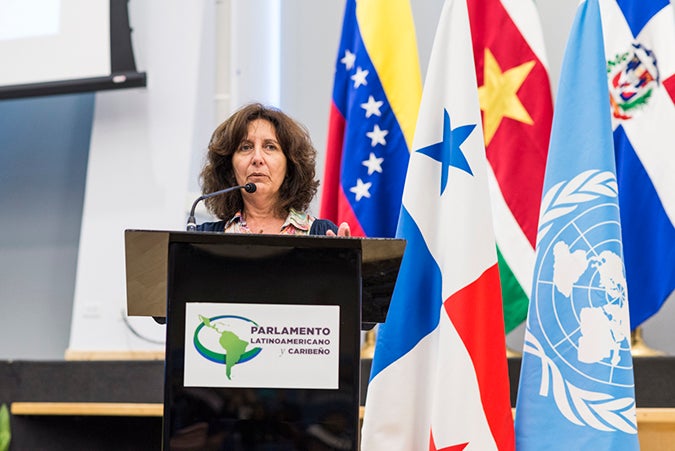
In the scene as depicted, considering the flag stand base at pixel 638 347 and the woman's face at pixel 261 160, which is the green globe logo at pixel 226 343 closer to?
the woman's face at pixel 261 160

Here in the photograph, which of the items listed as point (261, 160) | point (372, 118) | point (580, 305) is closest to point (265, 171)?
point (261, 160)

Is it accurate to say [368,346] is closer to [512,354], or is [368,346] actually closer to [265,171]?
[512,354]

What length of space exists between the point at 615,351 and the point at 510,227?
1.06m

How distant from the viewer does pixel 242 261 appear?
5.98 feet

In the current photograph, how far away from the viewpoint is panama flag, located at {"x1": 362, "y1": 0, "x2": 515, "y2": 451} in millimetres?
2504

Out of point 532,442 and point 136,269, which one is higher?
point 136,269

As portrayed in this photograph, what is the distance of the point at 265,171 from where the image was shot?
2.37m

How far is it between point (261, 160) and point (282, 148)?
98mm

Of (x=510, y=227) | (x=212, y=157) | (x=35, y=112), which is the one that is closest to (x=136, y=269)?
(x=212, y=157)

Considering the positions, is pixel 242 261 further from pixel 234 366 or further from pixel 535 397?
pixel 535 397

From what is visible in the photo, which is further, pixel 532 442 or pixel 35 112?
pixel 35 112

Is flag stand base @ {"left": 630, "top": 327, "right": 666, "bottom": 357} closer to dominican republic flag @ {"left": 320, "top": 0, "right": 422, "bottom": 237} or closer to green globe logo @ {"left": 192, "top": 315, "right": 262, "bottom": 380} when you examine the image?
dominican republic flag @ {"left": 320, "top": 0, "right": 422, "bottom": 237}

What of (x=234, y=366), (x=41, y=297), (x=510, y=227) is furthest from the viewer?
(x=41, y=297)

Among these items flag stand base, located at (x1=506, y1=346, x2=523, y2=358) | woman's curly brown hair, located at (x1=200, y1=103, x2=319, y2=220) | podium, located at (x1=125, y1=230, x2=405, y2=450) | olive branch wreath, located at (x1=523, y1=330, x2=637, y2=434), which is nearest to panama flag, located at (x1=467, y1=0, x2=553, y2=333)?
flag stand base, located at (x1=506, y1=346, x2=523, y2=358)
